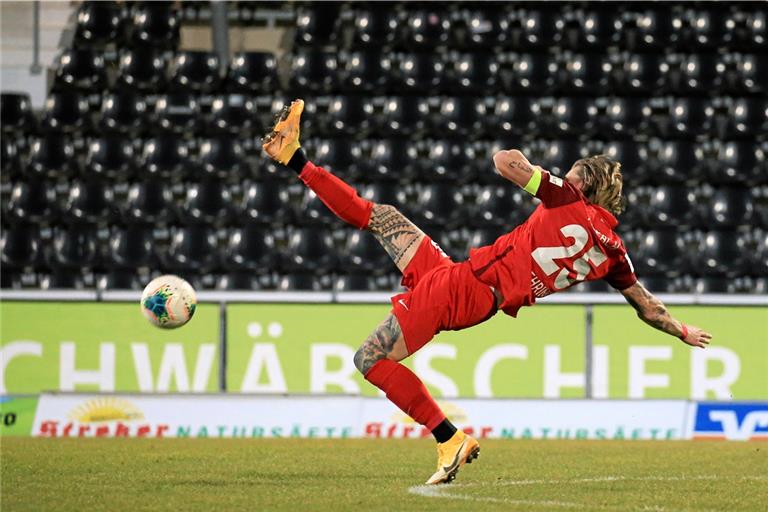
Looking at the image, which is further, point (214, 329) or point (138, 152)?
point (138, 152)

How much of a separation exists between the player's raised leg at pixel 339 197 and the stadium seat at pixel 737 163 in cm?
827

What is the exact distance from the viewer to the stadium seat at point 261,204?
46.4 feet

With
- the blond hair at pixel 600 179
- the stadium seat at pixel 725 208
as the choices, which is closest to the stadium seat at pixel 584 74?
the stadium seat at pixel 725 208

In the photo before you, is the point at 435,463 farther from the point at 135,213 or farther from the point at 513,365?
the point at 135,213

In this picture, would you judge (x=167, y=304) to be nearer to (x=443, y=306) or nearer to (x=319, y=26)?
(x=443, y=306)

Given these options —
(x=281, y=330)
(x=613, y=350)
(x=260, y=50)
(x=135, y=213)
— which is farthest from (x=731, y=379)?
(x=260, y=50)

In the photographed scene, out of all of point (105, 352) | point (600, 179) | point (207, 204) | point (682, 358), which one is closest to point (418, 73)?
point (207, 204)

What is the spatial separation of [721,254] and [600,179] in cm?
758

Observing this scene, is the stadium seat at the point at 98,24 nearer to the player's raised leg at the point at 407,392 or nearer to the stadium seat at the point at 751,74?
the stadium seat at the point at 751,74

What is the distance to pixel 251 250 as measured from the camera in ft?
45.7

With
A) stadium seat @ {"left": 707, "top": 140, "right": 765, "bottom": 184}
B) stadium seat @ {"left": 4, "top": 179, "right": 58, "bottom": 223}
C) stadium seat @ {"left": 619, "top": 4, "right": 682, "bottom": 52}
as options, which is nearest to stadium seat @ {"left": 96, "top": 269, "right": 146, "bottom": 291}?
stadium seat @ {"left": 4, "top": 179, "right": 58, "bottom": 223}

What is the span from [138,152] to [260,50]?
263cm

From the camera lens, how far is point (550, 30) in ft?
51.7

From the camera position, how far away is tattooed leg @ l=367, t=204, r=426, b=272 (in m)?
7.14
